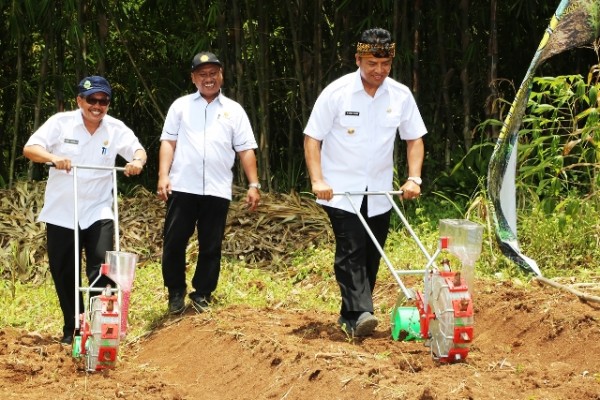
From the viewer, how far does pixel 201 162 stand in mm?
7383

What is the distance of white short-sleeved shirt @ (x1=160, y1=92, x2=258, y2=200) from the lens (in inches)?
291

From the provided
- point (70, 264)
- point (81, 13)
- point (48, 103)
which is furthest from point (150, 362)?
point (48, 103)

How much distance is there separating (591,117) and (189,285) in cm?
318

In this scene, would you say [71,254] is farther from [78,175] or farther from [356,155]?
[356,155]

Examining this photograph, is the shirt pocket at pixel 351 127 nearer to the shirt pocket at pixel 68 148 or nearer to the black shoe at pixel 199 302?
the shirt pocket at pixel 68 148

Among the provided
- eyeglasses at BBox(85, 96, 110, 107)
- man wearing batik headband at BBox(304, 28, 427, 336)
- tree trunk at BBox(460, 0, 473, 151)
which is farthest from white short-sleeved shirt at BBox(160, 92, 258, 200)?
tree trunk at BBox(460, 0, 473, 151)

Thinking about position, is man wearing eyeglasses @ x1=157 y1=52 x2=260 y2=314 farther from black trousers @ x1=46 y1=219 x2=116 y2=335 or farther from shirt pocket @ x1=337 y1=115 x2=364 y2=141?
shirt pocket @ x1=337 y1=115 x2=364 y2=141

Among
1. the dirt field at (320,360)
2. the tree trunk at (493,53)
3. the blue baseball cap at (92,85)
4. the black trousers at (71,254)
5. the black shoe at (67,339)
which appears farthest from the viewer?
the tree trunk at (493,53)

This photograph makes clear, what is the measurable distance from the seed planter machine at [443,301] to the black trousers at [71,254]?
1494 millimetres

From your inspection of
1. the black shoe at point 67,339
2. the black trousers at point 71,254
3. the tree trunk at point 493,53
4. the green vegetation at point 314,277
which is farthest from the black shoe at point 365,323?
the tree trunk at point 493,53

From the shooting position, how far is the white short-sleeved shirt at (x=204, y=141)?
7.38 meters

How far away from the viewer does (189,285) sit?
8.66 metres

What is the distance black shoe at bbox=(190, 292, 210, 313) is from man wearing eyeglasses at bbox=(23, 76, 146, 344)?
3.31 feet

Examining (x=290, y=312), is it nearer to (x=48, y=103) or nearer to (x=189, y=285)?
(x=189, y=285)
